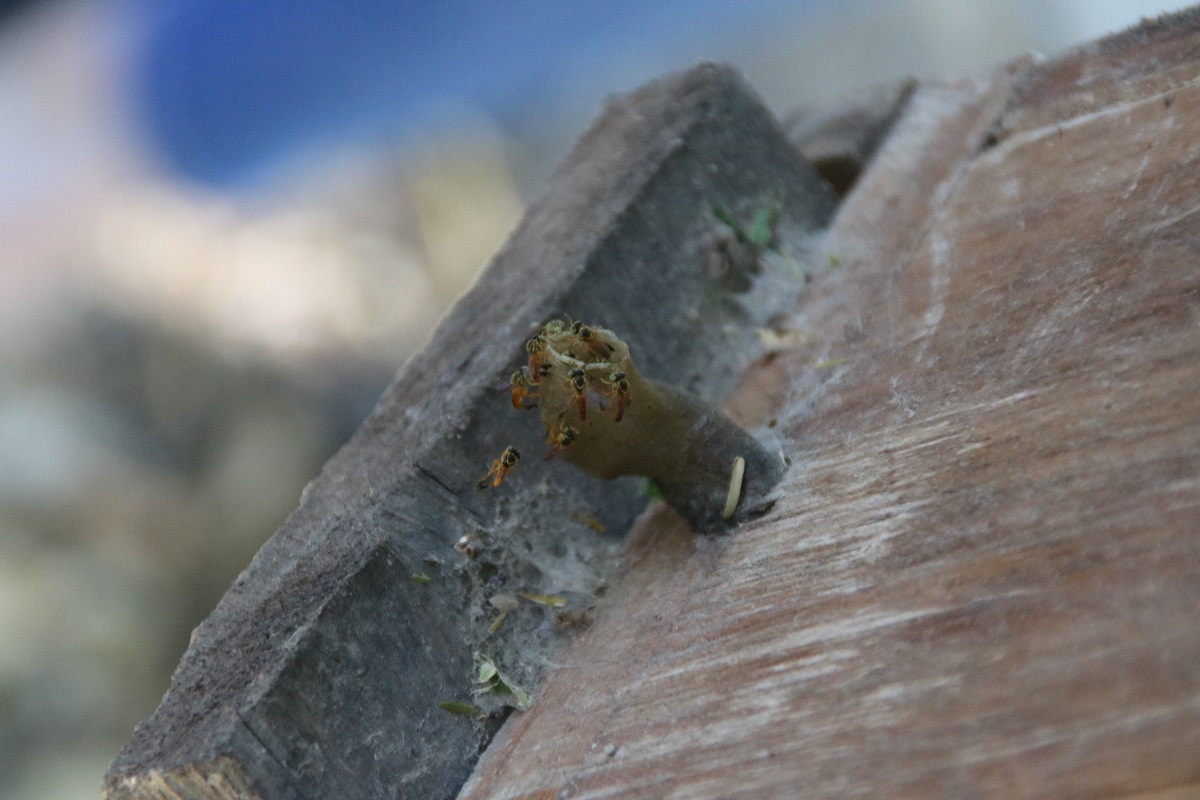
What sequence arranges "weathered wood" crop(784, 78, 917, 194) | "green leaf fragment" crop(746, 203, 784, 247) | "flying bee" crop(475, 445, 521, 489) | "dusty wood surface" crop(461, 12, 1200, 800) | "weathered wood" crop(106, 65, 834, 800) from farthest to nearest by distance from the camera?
"weathered wood" crop(784, 78, 917, 194)
"green leaf fragment" crop(746, 203, 784, 247)
"flying bee" crop(475, 445, 521, 489)
"weathered wood" crop(106, 65, 834, 800)
"dusty wood surface" crop(461, 12, 1200, 800)

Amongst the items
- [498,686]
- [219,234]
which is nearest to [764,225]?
[498,686]

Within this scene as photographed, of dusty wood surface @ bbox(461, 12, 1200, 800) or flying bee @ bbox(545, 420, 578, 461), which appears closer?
dusty wood surface @ bbox(461, 12, 1200, 800)

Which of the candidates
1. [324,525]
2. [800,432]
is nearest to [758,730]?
[800,432]

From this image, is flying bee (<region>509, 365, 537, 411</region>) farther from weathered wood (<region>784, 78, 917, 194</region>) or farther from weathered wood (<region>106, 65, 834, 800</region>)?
weathered wood (<region>784, 78, 917, 194</region>)

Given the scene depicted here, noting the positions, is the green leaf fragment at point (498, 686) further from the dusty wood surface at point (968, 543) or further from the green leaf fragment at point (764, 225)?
the green leaf fragment at point (764, 225)

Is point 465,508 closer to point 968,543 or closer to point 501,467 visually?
point 501,467

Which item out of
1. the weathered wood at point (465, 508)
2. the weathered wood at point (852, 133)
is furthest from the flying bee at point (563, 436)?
the weathered wood at point (852, 133)

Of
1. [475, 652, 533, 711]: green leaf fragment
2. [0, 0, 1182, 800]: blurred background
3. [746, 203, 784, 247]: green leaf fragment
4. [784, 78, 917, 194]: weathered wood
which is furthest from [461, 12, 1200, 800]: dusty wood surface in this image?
[0, 0, 1182, 800]: blurred background
